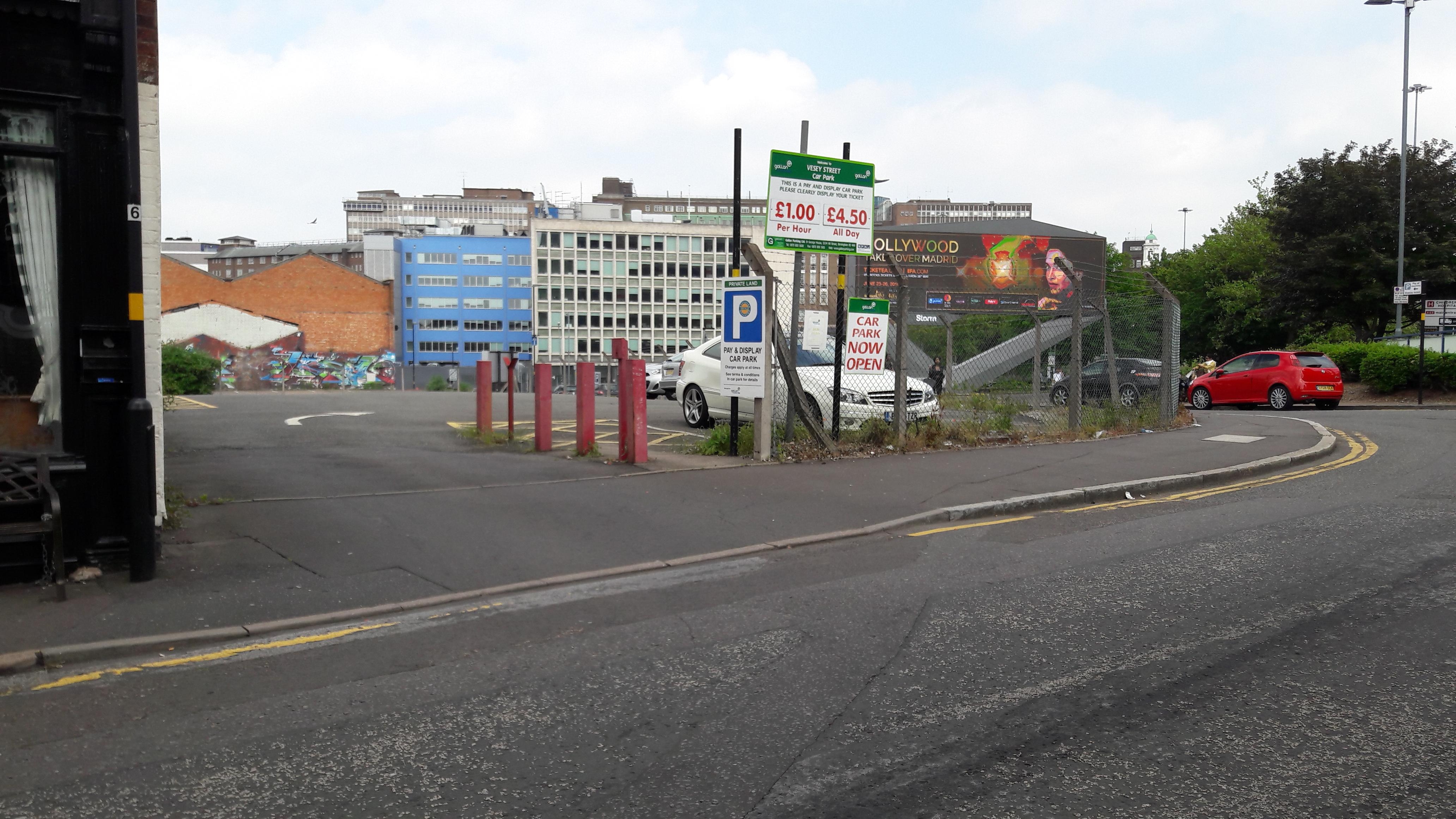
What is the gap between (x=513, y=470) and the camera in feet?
37.7

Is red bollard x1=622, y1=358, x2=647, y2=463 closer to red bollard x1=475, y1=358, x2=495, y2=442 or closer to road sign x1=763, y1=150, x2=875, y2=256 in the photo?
road sign x1=763, y1=150, x2=875, y2=256

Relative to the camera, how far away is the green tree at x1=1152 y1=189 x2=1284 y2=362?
52.6m

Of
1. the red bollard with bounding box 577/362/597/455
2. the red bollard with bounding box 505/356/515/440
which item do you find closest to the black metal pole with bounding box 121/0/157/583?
the red bollard with bounding box 577/362/597/455

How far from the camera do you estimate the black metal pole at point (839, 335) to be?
41.8ft

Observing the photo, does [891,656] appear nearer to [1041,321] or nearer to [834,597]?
[834,597]

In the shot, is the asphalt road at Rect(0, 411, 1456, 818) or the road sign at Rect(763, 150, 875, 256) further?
the road sign at Rect(763, 150, 875, 256)

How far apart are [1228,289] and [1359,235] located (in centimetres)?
1822

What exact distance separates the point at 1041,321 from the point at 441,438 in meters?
10.7

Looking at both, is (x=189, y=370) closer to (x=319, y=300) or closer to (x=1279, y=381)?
(x=1279, y=381)

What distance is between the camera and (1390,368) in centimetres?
2850

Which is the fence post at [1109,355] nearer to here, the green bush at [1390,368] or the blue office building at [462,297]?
the green bush at [1390,368]

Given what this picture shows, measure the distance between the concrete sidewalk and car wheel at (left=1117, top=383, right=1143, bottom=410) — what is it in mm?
3175

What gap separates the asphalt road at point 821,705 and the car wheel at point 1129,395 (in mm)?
10523

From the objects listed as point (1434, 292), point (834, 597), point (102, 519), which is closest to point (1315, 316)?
point (1434, 292)
